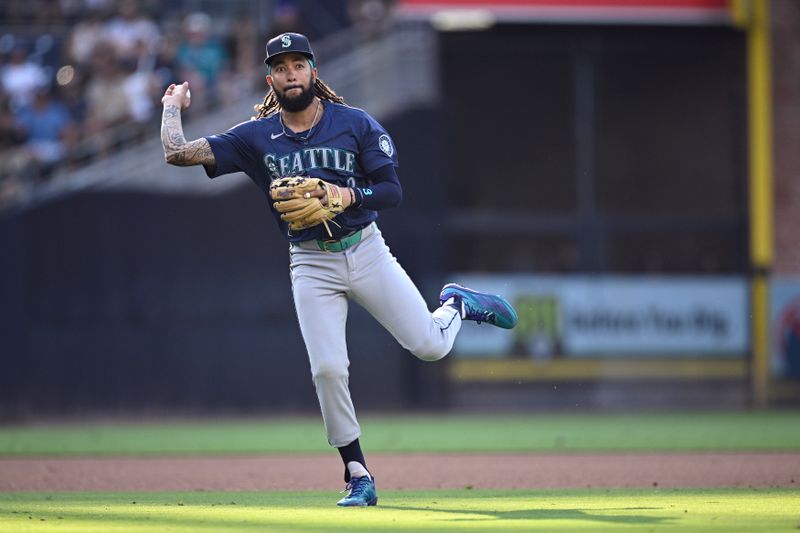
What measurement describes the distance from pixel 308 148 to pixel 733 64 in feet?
39.0

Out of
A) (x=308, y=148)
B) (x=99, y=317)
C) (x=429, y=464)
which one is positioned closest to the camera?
(x=308, y=148)

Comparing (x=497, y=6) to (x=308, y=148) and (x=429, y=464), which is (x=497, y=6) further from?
(x=308, y=148)

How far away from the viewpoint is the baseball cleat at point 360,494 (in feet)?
21.3

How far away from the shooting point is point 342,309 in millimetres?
6789

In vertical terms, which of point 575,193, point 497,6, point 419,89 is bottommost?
point 575,193

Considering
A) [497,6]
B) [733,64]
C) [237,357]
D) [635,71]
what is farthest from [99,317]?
[733,64]

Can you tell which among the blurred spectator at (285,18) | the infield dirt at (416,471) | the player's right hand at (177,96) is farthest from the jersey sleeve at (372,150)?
the blurred spectator at (285,18)

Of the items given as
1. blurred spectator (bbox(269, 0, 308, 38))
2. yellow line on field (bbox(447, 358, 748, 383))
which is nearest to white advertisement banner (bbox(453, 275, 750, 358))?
yellow line on field (bbox(447, 358, 748, 383))

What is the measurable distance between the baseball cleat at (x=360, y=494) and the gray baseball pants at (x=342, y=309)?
0.21m

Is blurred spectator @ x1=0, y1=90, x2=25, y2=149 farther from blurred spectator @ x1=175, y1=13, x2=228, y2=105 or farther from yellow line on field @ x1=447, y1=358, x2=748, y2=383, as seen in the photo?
yellow line on field @ x1=447, y1=358, x2=748, y2=383

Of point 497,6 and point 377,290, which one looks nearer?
point 377,290

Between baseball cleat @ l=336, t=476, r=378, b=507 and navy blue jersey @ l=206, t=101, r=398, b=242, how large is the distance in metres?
1.28

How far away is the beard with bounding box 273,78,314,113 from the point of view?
6.56m

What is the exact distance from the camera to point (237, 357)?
15.5 metres
